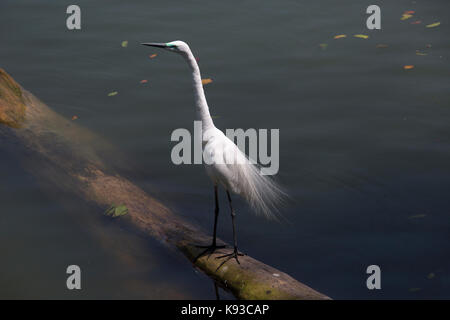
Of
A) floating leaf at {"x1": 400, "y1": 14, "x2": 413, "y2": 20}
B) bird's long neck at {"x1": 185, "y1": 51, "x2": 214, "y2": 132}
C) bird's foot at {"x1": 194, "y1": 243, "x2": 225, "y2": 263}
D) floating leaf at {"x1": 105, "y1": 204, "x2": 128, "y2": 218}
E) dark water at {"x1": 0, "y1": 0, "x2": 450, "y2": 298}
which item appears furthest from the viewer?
floating leaf at {"x1": 400, "y1": 14, "x2": 413, "y2": 20}

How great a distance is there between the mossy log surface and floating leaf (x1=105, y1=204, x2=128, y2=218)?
0.04 meters

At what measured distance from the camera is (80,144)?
6.48 m

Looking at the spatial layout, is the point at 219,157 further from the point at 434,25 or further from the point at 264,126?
the point at 434,25

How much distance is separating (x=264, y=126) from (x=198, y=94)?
305 cm

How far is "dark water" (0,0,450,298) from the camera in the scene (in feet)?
17.3

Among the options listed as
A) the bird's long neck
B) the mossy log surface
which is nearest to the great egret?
the bird's long neck

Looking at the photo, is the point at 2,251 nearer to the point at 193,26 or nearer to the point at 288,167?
the point at 288,167

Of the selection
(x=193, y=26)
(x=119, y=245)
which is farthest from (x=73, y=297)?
(x=193, y=26)

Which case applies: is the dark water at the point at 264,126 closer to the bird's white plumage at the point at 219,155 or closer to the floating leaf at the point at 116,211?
the floating leaf at the point at 116,211

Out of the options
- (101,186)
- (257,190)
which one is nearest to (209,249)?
(257,190)

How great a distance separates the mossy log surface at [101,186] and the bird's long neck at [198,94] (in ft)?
3.66

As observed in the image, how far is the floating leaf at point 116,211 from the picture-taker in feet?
17.8

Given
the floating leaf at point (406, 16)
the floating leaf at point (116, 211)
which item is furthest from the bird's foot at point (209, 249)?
the floating leaf at point (406, 16)

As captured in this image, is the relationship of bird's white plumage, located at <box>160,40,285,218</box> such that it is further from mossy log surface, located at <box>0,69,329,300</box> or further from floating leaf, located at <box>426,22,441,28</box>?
floating leaf, located at <box>426,22,441,28</box>
